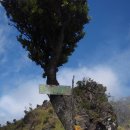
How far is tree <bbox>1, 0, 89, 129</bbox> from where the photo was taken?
26375mm

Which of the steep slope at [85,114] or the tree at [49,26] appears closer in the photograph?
the tree at [49,26]

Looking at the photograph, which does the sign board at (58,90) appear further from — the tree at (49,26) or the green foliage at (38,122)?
the green foliage at (38,122)

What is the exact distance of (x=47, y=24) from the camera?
27.5 m

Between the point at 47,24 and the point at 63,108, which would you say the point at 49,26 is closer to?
the point at 47,24

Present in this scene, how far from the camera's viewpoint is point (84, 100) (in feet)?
141

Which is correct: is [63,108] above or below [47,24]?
below

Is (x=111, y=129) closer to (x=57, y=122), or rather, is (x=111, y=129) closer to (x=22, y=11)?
(x=57, y=122)

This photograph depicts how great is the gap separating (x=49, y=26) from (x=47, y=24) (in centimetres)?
23

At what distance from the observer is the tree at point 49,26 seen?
Result: 2638cm

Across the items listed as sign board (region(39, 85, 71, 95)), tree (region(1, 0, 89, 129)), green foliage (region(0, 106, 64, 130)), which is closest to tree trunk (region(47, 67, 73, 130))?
tree (region(1, 0, 89, 129))

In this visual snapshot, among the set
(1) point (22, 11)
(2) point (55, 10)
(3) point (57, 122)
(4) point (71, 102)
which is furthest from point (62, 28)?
(3) point (57, 122)

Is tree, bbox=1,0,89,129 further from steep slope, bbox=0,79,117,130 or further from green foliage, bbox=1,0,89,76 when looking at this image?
steep slope, bbox=0,79,117,130

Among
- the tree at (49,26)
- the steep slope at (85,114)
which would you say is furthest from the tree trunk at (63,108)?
the steep slope at (85,114)

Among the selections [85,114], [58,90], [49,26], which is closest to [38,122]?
[85,114]
